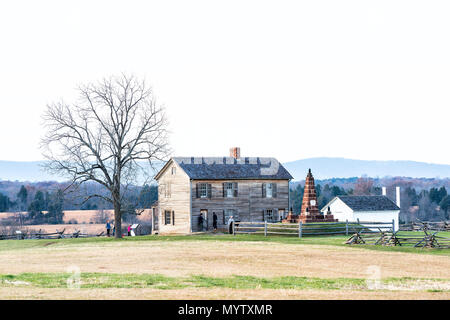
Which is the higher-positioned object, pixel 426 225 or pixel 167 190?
pixel 167 190

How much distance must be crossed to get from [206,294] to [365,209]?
59231mm

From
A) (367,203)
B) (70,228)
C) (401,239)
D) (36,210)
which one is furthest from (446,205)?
(401,239)

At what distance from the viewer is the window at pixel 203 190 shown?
60.8 metres

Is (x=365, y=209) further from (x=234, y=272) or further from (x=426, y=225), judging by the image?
(x=234, y=272)

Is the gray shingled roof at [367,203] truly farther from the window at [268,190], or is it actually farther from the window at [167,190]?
the window at [167,190]

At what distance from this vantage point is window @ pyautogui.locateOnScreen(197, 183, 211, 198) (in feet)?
200

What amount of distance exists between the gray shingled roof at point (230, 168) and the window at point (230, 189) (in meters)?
0.58

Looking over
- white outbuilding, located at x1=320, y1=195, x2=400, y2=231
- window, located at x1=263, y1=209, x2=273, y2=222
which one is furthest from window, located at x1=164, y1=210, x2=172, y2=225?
white outbuilding, located at x1=320, y1=195, x2=400, y2=231

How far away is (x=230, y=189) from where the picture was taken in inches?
2438

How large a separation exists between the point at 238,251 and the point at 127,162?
19.9 metres

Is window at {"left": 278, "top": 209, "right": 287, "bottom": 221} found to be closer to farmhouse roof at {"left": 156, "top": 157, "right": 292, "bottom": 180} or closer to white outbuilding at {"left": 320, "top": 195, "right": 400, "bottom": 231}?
farmhouse roof at {"left": 156, "top": 157, "right": 292, "bottom": 180}
